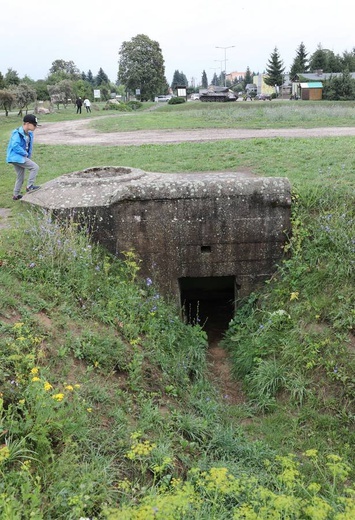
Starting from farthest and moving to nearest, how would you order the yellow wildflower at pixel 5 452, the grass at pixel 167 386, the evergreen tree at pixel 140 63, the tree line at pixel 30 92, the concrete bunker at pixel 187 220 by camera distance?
the evergreen tree at pixel 140 63, the tree line at pixel 30 92, the concrete bunker at pixel 187 220, the grass at pixel 167 386, the yellow wildflower at pixel 5 452

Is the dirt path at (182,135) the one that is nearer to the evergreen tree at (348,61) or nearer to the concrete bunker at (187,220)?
the concrete bunker at (187,220)

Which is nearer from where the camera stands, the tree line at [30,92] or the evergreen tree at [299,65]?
the tree line at [30,92]

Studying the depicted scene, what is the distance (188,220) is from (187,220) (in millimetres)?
16

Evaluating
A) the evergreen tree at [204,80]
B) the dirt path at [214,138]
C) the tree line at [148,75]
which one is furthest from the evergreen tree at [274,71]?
the evergreen tree at [204,80]

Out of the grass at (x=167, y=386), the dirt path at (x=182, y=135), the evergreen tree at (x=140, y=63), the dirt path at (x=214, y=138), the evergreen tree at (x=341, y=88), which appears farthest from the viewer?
the evergreen tree at (x=140, y=63)

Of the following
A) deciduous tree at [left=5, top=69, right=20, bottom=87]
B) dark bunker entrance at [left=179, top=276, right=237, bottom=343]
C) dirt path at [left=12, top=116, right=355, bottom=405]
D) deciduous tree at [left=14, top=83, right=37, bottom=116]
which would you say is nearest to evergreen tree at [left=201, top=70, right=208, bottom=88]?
deciduous tree at [left=5, top=69, right=20, bottom=87]

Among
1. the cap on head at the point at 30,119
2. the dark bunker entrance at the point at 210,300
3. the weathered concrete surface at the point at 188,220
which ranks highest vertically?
the cap on head at the point at 30,119

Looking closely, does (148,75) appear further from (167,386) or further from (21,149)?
(167,386)

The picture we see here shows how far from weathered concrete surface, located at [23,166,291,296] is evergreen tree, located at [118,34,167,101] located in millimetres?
56783

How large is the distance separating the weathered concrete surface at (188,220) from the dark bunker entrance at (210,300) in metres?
1.02

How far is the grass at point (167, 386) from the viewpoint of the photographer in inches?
121

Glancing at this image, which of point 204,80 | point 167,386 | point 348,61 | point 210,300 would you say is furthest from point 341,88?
point 204,80

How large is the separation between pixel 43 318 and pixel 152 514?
2.57 metres

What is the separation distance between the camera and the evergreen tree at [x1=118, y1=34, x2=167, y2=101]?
2324 inches
